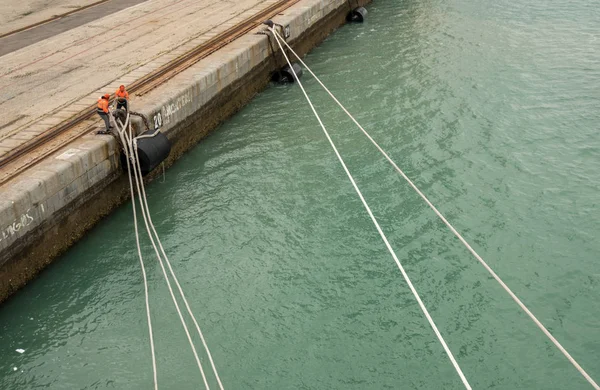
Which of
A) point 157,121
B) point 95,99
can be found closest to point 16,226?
point 157,121

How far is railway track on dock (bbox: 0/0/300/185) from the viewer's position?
1502 cm

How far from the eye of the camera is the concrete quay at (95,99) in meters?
14.2

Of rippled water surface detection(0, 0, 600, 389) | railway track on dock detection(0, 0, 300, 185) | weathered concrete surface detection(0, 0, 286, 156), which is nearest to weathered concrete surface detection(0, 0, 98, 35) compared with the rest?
weathered concrete surface detection(0, 0, 286, 156)

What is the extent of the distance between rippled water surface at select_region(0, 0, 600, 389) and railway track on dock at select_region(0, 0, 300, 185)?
2.02 m

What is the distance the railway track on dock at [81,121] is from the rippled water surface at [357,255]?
2021 millimetres

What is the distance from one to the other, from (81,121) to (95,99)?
1.40 metres

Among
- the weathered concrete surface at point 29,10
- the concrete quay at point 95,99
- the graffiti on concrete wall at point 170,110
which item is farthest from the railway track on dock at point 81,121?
the weathered concrete surface at point 29,10

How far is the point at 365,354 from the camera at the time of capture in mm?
12430

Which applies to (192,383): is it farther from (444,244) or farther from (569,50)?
(569,50)

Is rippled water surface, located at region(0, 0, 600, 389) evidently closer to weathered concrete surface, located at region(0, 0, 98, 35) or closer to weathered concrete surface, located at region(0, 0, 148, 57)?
weathered concrete surface, located at region(0, 0, 148, 57)

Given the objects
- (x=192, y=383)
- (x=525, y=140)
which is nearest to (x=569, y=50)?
(x=525, y=140)

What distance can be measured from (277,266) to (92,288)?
11.9 ft

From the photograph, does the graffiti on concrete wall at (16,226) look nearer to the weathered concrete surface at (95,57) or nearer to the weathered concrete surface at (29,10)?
the weathered concrete surface at (95,57)

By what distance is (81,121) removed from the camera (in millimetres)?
17094
